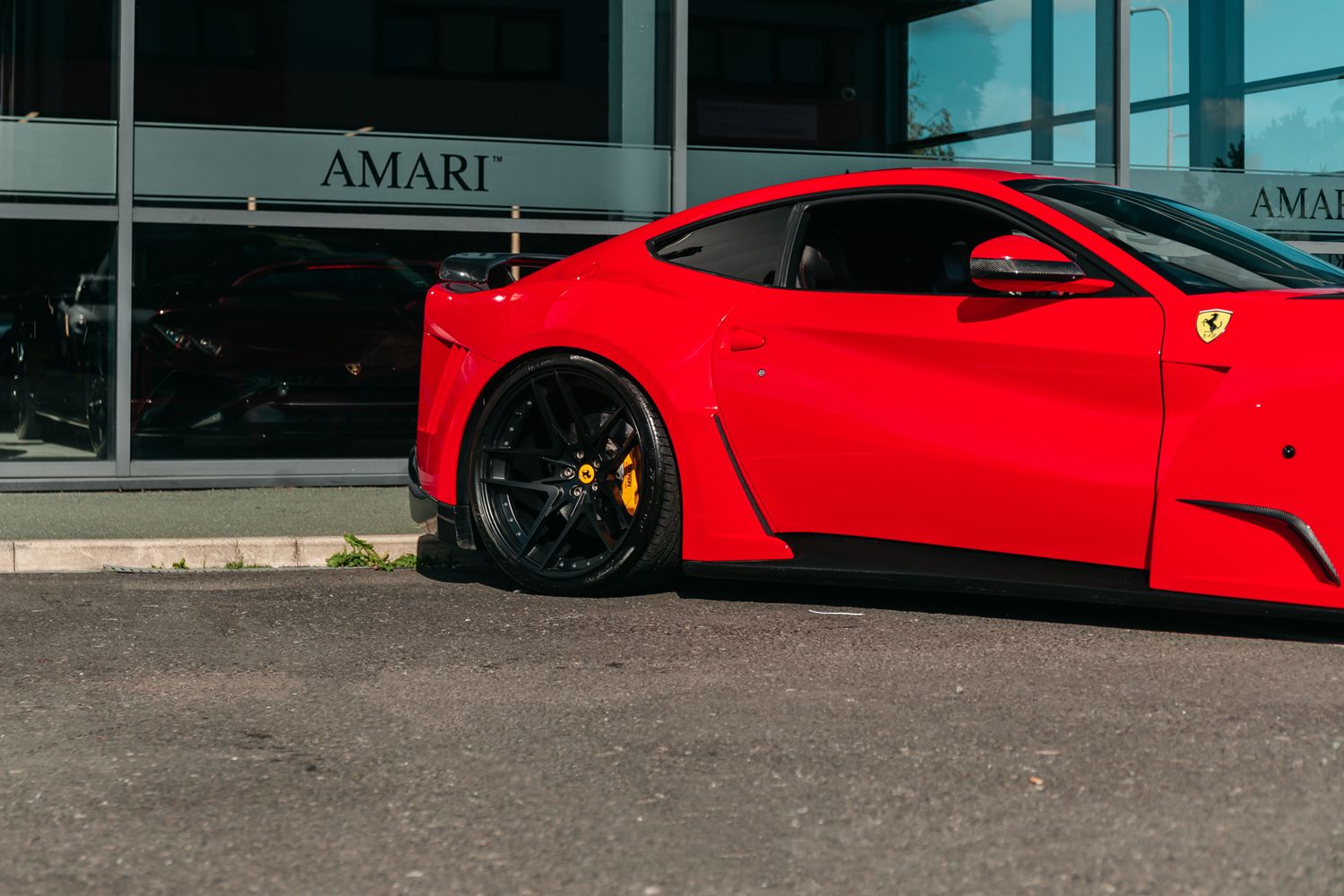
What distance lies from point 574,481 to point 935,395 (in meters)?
1.37

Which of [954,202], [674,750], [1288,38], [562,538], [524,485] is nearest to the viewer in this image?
[674,750]

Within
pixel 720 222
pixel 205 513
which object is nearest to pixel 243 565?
pixel 205 513

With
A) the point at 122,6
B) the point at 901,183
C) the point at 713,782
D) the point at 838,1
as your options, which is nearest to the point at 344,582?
the point at 901,183

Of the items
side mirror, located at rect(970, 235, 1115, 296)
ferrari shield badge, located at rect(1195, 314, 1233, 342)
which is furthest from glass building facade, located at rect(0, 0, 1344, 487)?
ferrari shield badge, located at rect(1195, 314, 1233, 342)

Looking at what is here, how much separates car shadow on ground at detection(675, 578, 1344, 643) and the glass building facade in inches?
162

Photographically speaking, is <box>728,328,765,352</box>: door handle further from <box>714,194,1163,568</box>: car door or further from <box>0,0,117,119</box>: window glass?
<box>0,0,117,119</box>: window glass

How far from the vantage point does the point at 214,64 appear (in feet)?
30.9

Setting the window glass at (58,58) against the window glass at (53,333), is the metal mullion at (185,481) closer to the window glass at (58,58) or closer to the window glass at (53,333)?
the window glass at (53,333)

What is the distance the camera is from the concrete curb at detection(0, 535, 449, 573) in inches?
267

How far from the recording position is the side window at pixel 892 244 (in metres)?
5.40

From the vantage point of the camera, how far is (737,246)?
571 centimetres

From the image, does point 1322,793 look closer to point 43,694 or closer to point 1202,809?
point 1202,809

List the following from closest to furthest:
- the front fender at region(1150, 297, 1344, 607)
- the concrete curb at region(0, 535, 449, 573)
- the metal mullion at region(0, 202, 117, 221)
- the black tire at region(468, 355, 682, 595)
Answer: the front fender at region(1150, 297, 1344, 607), the black tire at region(468, 355, 682, 595), the concrete curb at region(0, 535, 449, 573), the metal mullion at region(0, 202, 117, 221)

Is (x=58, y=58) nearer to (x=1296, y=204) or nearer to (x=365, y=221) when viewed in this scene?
(x=365, y=221)
